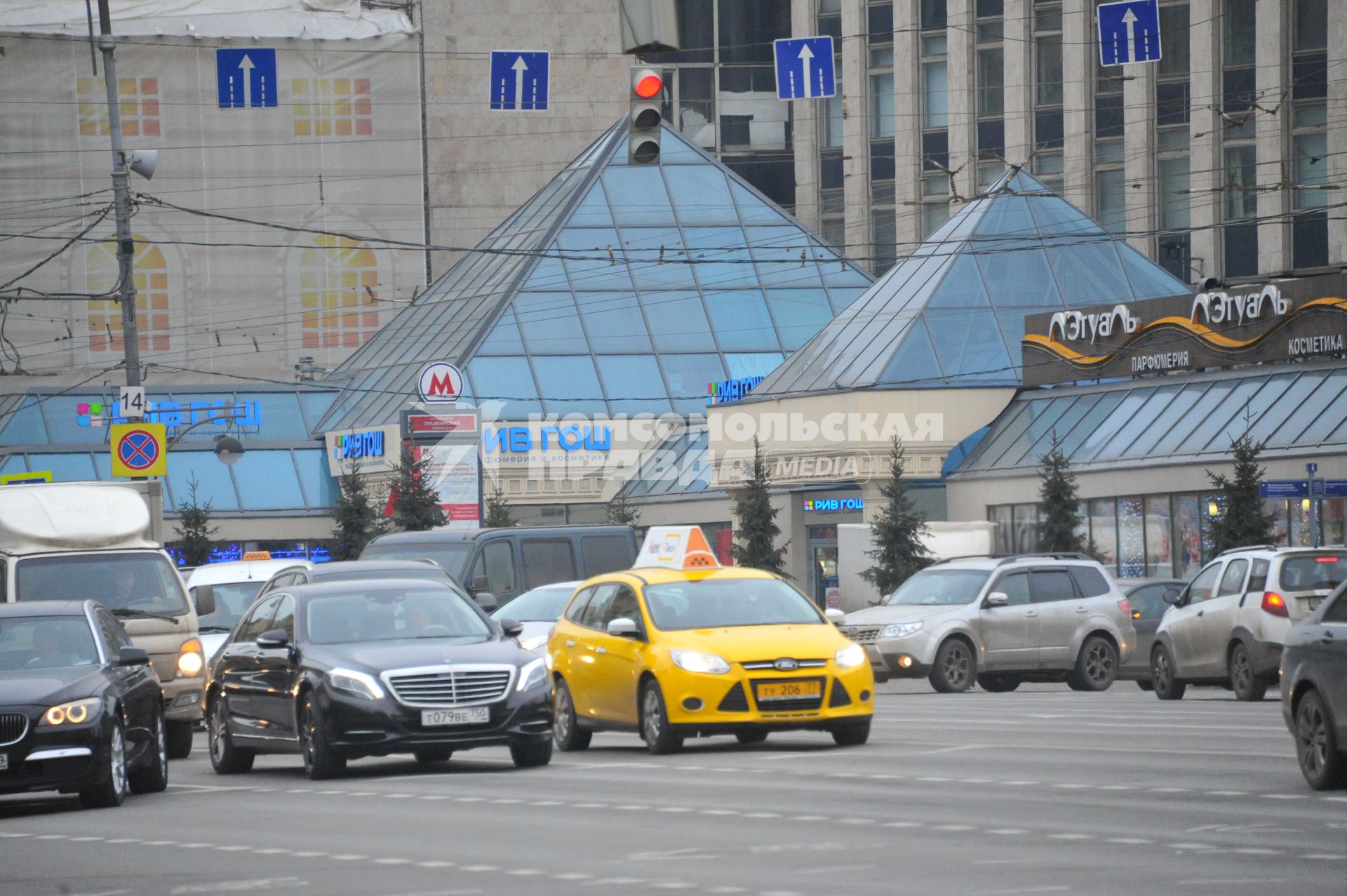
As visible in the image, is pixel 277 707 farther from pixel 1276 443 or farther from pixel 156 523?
pixel 1276 443

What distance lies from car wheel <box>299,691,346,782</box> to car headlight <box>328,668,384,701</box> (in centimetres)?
25

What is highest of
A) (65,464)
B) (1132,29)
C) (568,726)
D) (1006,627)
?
(1132,29)

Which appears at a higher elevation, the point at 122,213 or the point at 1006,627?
the point at 122,213

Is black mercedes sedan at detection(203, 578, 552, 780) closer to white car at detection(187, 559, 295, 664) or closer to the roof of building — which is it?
white car at detection(187, 559, 295, 664)

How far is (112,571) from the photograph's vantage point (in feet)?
70.1

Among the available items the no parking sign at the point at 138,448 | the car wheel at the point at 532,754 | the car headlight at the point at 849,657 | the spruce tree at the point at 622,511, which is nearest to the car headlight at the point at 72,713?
the car wheel at the point at 532,754

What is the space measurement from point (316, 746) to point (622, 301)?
51.4 metres

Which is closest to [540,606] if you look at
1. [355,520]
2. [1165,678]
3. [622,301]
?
[1165,678]

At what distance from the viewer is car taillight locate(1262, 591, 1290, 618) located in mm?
23484

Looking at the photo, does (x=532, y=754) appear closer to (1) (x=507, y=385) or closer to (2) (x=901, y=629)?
(2) (x=901, y=629)

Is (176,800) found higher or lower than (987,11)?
lower

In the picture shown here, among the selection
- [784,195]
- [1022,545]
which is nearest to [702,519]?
[1022,545]

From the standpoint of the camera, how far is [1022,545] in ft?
162

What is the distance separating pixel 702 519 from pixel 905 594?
30274 mm
